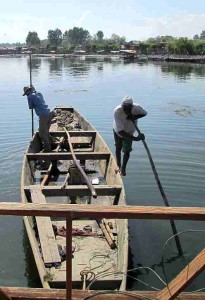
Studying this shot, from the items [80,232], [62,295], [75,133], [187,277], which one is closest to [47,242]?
[80,232]

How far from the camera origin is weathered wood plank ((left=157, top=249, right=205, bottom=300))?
315 centimetres

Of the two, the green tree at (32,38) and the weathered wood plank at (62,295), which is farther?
the green tree at (32,38)

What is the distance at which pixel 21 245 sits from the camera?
7875mm

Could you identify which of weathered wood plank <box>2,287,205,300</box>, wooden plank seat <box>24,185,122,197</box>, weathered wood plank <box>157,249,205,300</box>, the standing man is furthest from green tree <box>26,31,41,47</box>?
weathered wood plank <box>157,249,205,300</box>

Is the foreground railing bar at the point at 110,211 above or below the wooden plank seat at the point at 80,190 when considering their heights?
above

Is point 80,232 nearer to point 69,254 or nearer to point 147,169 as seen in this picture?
point 69,254

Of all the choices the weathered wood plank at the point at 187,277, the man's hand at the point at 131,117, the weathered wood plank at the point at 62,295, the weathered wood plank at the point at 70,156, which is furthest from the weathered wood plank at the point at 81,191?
the weathered wood plank at the point at 187,277

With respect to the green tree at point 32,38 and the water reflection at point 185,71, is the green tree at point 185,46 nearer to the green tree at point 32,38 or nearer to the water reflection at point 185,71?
the water reflection at point 185,71

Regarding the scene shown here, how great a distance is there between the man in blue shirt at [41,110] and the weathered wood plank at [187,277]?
9.25m

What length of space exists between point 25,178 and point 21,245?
161 centimetres

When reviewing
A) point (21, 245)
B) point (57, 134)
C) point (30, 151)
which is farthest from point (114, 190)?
point (57, 134)

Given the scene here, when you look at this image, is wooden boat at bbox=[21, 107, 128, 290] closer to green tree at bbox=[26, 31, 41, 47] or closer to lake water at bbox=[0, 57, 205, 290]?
lake water at bbox=[0, 57, 205, 290]

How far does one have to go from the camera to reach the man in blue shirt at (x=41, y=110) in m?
11.9

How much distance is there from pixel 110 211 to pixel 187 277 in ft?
3.00
